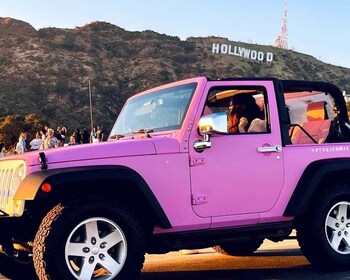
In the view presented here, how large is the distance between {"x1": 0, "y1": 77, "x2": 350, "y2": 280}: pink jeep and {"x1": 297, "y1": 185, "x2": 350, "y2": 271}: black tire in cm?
1

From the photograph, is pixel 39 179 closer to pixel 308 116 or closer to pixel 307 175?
pixel 307 175

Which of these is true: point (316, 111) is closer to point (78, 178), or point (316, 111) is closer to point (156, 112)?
point (156, 112)

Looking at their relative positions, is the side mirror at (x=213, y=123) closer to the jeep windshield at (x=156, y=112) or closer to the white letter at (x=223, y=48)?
the jeep windshield at (x=156, y=112)

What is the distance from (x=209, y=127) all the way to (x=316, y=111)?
7.68ft

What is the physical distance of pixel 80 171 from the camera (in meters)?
4.36

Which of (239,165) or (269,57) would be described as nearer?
(239,165)

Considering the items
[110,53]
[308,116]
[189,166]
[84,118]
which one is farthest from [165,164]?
[110,53]

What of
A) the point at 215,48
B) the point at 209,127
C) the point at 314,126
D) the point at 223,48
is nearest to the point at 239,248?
the point at 314,126

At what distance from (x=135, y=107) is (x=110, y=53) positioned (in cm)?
7415

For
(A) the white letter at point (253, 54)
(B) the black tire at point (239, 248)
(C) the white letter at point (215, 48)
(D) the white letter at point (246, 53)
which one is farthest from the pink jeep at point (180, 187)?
(A) the white letter at point (253, 54)

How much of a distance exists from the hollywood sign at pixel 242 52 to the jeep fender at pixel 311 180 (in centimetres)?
8439

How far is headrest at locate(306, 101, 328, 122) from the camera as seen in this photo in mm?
6640

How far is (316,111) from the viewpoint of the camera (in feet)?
22.0

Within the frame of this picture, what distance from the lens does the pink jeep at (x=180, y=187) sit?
4.38 m
